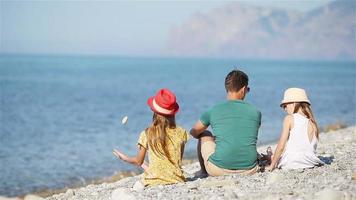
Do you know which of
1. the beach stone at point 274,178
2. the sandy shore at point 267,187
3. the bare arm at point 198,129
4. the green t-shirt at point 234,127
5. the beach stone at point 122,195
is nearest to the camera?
the sandy shore at point 267,187

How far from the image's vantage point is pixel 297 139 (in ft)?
28.7

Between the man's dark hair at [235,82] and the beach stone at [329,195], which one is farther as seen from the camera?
the man's dark hair at [235,82]

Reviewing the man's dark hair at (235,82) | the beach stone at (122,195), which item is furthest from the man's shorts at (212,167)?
the beach stone at (122,195)

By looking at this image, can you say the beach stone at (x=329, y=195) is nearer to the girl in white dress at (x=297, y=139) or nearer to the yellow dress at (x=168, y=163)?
the girl in white dress at (x=297, y=139)

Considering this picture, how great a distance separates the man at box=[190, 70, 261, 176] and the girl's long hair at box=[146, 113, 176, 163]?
464mm

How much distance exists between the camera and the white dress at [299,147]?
875 centimetres

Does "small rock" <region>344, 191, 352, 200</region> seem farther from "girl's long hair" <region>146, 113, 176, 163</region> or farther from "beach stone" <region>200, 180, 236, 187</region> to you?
"girl's long hair" <region>146, 113, 176, 163</region>

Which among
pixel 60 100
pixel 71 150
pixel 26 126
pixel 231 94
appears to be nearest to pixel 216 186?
pixel 231 94

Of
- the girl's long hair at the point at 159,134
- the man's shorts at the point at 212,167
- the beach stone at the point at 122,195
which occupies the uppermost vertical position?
the girl's long hair at the point at 159,134

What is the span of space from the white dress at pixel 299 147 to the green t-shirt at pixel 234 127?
0.59 meters

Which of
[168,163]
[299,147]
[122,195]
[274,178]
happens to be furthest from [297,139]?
[122,195]

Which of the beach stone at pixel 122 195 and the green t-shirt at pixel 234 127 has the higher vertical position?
the green t-shirt at pixel 234 127

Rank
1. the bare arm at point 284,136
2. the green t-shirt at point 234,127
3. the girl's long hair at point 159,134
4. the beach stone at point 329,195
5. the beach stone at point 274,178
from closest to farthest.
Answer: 1. the beach stone at point 329,195
2. the beach stone at point 274,178
3. the girl's long hair at point 159,134
4. the green t-shirt at point 234,127
5. the bare arm at point 284,136

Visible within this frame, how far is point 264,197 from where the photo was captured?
23.3ft
